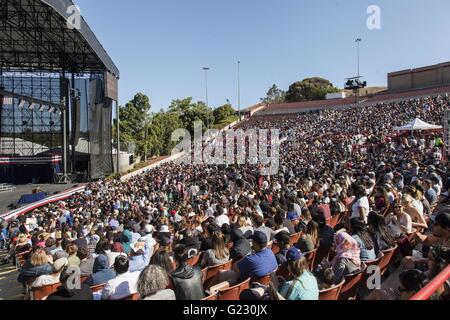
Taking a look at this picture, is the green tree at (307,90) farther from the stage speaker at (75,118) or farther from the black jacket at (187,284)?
the black jacket at (187,284)

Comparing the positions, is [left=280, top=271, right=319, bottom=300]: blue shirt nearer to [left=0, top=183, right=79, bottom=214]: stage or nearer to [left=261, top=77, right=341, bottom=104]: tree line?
[left=0, top=183, right=79, bottom=214]: stage

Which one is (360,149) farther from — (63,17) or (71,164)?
(71,164)

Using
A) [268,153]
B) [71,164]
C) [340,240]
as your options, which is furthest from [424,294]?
[71,164]

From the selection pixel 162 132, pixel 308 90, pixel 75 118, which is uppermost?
pixel 308 90

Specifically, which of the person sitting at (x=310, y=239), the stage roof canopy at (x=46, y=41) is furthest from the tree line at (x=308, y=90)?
the person sitting at (x=310, y=239)

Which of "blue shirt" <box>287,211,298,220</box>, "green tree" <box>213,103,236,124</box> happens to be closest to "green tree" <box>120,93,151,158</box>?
"green tree" <box>213,103,236,124</box>

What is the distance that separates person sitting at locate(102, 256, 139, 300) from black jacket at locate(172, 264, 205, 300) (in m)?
0.54

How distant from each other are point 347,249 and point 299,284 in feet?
3.69

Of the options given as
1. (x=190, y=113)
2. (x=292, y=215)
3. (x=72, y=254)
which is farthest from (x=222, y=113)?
(x=72, y=254)

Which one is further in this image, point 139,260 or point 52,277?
point 139,260

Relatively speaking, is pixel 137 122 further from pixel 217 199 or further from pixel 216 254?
pixel 216 254

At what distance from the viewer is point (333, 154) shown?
20938 millimetres

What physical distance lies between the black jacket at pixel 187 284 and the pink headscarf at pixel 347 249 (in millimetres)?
1484

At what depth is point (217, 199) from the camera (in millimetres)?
11758
